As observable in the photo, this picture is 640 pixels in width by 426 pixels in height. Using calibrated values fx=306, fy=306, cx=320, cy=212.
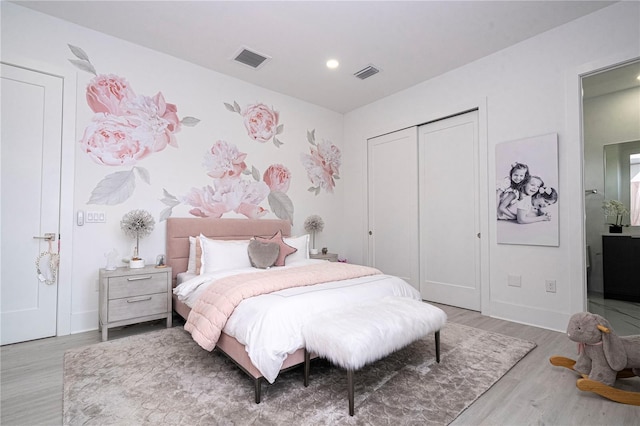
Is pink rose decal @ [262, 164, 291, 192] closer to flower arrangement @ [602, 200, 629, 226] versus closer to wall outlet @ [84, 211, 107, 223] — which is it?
wall outlet @ [84, 211, 107, 223]

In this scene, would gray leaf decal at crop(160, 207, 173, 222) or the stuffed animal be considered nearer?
the stuffed animal

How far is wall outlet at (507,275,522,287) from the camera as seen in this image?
3320 millimetres

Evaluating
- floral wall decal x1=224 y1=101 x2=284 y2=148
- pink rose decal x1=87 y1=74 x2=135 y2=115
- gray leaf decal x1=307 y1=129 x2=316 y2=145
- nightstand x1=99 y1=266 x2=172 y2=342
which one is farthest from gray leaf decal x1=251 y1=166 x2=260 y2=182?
nightstand x1=99 y1=266 x2=172 y2=342

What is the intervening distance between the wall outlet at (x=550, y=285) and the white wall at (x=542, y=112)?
4 centimetres

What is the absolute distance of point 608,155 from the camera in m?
4.34

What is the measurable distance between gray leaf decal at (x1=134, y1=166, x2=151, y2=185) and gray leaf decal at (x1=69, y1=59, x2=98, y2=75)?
1024 mm

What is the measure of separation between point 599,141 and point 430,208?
2704 mm

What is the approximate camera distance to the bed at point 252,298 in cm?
190

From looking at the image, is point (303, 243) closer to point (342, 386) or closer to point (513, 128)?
point (342, 386)

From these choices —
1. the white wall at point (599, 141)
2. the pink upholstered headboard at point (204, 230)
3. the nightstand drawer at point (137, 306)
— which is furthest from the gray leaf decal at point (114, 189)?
the white wall at point (599, 141)

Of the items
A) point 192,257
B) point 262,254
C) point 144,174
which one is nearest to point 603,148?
point 262,254

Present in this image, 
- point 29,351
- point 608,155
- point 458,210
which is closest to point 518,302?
point 458,210

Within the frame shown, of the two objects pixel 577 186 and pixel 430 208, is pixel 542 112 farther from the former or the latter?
pixel 430 208

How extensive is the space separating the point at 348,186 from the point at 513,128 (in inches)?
102
